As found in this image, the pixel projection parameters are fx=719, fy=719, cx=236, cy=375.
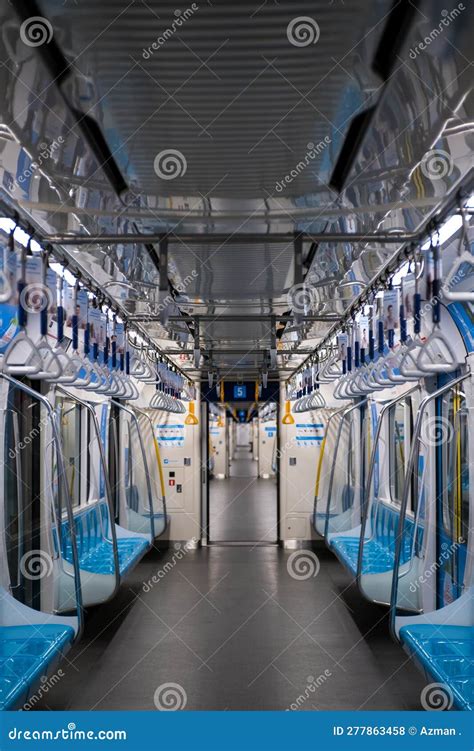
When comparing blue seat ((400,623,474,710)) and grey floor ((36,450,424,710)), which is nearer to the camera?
blue seat ((400,623,474,710))

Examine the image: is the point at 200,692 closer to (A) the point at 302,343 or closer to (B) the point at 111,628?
(B) the point at 111,628

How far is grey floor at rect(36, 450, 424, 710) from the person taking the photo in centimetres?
565

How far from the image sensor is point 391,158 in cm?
278

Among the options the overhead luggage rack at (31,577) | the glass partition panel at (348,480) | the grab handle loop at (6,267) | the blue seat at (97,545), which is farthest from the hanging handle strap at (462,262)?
the glass partition panel at (348,480)

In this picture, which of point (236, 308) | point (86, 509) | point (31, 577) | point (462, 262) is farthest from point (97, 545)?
point (462, 262)

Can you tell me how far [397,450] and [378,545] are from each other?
4.49ft

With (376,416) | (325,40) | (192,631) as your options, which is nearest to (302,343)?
(376,416)

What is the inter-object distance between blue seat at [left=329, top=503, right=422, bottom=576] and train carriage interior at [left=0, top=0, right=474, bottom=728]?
5cm

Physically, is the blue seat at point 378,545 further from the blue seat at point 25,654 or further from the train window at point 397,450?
the blue seat at point 25,654

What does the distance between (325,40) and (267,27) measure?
174mm

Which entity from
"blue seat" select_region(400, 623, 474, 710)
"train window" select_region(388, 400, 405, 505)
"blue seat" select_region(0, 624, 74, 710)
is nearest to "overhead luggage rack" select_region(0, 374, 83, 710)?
"blue seat" select_region(0, 624, 74, 710)

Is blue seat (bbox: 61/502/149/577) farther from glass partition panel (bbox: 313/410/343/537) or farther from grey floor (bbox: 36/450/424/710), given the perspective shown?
glass partition panel (bbox: 313/410/343/537)

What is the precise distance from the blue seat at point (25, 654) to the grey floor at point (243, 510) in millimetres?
8985

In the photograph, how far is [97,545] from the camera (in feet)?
30.7
